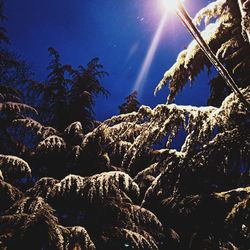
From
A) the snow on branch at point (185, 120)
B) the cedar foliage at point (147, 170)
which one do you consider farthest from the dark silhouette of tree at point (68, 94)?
the snow on branch at point (185, 120)

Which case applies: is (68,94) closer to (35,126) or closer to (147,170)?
(35,126)

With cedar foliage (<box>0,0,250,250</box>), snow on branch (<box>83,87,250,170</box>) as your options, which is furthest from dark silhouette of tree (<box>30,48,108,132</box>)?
snow on branch (<box>83,87,250,170</box>)

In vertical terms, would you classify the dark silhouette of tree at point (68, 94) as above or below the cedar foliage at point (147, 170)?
above

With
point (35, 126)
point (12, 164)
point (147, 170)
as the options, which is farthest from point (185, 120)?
point (35, 126)

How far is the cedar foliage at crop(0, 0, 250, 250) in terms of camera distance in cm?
317

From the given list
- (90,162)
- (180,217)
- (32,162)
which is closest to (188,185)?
(180,217)

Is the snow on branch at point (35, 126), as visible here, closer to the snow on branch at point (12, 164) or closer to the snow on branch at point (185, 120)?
the snow on branch at point (12, 164)

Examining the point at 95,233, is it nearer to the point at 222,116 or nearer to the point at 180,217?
the point at 180,217

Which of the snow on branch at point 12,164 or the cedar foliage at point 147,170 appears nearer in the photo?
the cedar foliage at point 147,170

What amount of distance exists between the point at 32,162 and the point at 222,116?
563cm

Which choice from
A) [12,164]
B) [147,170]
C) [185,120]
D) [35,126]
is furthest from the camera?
[35,126]

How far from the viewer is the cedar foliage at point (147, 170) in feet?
10.4

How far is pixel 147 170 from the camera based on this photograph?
12.5ft

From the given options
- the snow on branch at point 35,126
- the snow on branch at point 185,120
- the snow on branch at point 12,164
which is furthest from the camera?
the snow on branch at point 35,126
